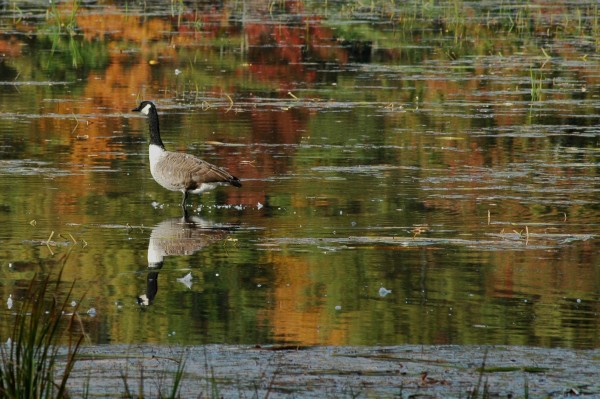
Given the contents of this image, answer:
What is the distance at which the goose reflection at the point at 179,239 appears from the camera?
1255 centimetres

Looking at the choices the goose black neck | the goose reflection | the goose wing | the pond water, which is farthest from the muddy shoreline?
the goose black neck

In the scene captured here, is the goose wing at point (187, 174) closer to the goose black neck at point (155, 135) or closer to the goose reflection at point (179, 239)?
the goose reflection at point (179, 239)

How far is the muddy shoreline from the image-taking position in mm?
8586

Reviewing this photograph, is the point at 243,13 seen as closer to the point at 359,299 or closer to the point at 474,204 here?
the point at 474,204

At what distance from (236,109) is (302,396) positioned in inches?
619

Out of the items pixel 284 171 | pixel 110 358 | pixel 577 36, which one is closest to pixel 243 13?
pixel 577 36

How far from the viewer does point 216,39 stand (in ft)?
117

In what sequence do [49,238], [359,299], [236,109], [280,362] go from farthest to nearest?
[236,109]
[49,238]
[359,299]
[280,362]

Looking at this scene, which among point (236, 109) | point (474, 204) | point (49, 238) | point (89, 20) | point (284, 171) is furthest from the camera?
point (89, 20)

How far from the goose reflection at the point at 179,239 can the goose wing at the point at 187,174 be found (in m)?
0.43

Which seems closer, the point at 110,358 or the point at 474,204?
the point at 110,358

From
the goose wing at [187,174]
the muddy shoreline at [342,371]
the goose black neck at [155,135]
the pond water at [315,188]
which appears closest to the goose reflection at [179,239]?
the pond water at [315,188]

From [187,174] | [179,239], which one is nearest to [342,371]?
[179,239]

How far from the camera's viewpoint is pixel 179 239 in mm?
13867
